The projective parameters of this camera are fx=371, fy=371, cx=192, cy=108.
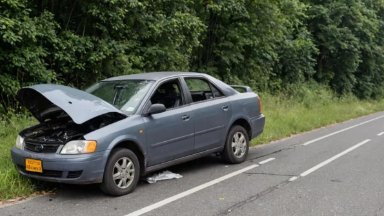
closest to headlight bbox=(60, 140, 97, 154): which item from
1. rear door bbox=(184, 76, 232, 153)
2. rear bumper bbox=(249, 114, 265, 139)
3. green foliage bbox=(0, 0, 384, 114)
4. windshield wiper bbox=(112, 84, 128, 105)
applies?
windshield wiper bbox=(112, 84, 128, 105)

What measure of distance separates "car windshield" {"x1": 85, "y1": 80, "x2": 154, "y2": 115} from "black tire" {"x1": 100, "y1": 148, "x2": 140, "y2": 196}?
627mm

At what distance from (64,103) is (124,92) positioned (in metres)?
1.22

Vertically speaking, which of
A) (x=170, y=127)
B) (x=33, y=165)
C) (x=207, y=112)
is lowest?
(x=33, y=165)

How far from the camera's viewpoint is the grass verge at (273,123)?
17.0 feet

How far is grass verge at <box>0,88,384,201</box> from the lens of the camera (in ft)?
17.0

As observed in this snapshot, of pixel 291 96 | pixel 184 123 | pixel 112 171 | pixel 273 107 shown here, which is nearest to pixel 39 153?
pixel 112 171

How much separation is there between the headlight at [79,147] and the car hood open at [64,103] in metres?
0.31

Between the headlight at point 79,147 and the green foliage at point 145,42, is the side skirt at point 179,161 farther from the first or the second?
the green foliage at point 145,42

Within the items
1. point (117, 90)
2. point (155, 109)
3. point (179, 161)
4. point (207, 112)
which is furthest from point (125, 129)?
point (207, 112)

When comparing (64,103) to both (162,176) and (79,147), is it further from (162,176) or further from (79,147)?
(162,176)

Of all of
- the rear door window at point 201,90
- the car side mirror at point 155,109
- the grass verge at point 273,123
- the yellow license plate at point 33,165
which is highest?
the rear door window at point 201,90

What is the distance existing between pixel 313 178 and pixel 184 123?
2.31 meters

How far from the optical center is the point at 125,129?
16.8 ft

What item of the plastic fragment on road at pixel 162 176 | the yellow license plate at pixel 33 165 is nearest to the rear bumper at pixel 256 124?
the plastic fragment on road at pixel 162 176
